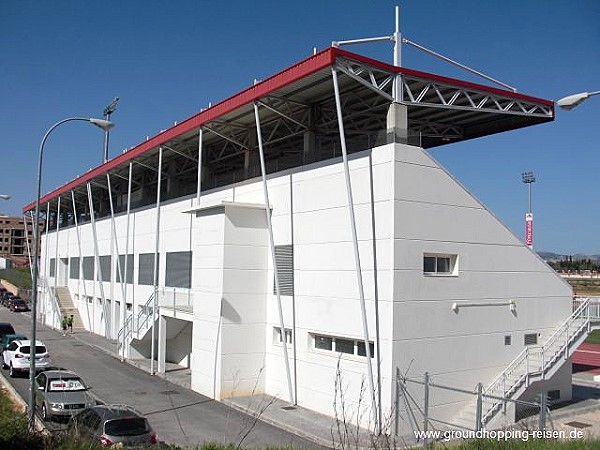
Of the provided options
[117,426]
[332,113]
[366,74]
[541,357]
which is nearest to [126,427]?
[117,426]

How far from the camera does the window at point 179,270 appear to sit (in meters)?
29.0

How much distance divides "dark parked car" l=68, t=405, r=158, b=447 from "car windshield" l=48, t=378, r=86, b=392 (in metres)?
5.64

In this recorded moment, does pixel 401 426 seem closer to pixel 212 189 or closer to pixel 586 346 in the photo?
pixel 212 189

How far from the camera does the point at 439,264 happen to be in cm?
1914

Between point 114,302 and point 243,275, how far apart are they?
2083 cm

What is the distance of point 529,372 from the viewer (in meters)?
19.8

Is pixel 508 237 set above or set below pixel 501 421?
above

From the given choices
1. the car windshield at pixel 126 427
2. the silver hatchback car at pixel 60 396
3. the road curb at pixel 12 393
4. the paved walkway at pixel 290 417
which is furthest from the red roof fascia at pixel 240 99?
the road curb at pixel 12 393

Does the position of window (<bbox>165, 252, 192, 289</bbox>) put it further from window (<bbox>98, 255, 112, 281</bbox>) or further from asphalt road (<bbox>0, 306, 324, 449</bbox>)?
window (<bbox>98, 255, 112, 281</bbox>)

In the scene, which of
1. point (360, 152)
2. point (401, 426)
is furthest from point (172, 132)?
point (401, 426)

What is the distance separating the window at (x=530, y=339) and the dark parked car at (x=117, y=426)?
537 inches

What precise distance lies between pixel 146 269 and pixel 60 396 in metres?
16.2

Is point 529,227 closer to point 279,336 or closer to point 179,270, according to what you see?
point 179,270

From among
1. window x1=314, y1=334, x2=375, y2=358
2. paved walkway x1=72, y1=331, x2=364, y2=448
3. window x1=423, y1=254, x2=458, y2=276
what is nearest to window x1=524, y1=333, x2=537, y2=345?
window x1=423, y1=254, x2=458, y2=276
